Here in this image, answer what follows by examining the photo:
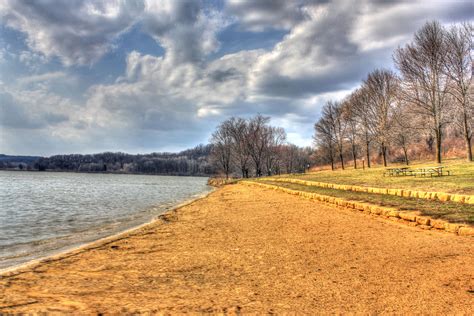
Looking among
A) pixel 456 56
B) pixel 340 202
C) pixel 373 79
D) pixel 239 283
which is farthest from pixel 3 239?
pixel 373 79

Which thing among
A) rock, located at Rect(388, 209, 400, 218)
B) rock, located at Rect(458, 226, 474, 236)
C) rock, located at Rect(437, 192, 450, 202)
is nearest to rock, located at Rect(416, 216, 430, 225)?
rock, located at Rect(388, 209, 400, 218)

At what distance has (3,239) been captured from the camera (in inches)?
437

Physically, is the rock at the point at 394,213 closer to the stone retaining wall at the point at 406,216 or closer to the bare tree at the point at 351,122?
the stone retaining wall at the point at 406,216

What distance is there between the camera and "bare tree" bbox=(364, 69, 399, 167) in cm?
4100

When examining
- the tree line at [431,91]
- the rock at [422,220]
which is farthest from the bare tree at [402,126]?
the rock at [422,220]

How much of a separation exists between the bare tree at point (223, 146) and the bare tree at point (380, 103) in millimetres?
32600

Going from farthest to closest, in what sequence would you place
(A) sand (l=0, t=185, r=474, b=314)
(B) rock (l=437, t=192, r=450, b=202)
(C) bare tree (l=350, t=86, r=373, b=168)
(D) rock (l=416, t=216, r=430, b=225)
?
(C) bare tree (l=350, t=86, r=373, b=168)
(B) rock (l=437, t=192, r=450, b=202)
(D) rock (l=416, t=216, r=430, b=225)
(A) sand (l=0, t=185, r=474, b=314)

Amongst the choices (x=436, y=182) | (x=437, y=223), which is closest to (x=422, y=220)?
(x=437, y=223)

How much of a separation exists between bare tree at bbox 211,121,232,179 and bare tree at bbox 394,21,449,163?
42096 mm

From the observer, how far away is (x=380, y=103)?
42.4 metres

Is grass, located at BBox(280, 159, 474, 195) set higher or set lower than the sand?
higher

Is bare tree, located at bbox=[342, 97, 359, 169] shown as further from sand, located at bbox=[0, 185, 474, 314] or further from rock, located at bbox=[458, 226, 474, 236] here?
rock, located at bbox=[458, 226, 474, 236]

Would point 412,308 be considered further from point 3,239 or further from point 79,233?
point 3,239

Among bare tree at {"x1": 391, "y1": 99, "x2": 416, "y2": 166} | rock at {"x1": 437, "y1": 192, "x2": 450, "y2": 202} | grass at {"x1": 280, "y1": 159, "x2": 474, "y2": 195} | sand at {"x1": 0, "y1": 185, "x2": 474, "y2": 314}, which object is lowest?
sand at {"x1": 0, "y1": 185, "x2": 474, "y2": 314}
